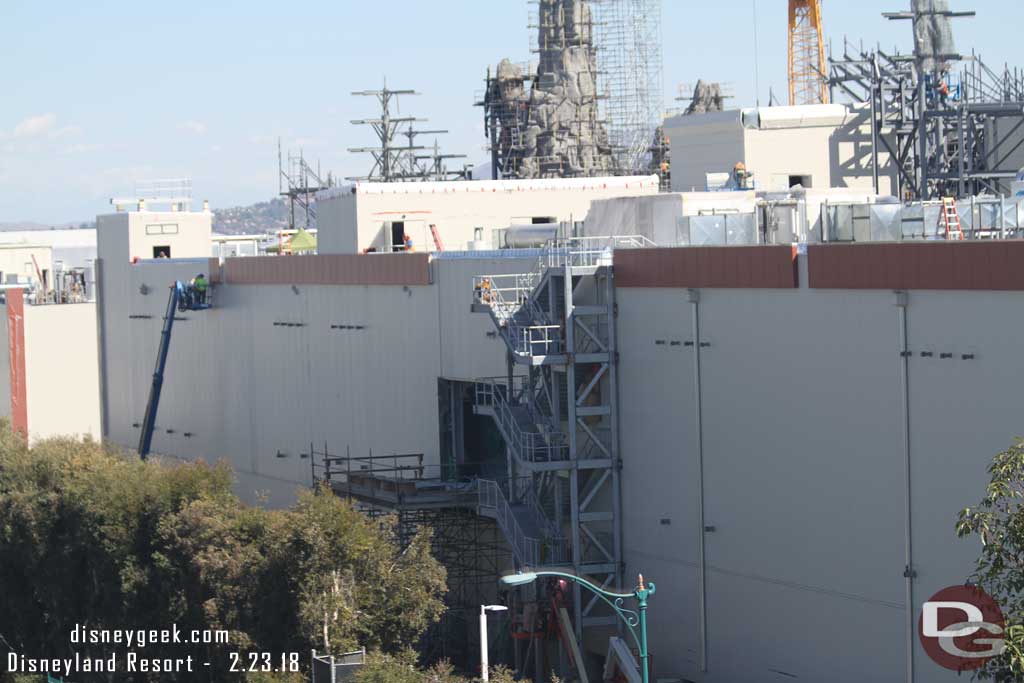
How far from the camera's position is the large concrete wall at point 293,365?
36844mm

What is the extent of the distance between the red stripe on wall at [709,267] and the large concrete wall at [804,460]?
20cm

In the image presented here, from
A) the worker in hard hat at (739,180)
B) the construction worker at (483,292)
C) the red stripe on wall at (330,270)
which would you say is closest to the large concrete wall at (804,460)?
→ the construction worker at (483,292)

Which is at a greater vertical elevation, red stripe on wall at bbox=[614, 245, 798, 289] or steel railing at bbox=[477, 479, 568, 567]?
red stripe on wall at bbox=[614, 245, 798, 289]

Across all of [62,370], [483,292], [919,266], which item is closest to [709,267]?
[919,266]

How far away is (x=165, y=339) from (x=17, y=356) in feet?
36.6

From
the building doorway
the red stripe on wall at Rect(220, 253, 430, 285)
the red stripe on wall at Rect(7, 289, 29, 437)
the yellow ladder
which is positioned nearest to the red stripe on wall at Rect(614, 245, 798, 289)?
the yellow ladder

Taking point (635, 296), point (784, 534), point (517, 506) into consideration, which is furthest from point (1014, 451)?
point (517, 506)

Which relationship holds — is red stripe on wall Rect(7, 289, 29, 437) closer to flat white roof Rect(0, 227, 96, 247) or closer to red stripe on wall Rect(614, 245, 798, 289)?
red stripe on wall Rect(614, 245, 798, 289)

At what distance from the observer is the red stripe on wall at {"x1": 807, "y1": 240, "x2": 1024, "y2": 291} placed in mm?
21828

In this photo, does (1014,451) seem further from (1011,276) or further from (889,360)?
(889,360)

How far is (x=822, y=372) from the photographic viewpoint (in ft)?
82.5

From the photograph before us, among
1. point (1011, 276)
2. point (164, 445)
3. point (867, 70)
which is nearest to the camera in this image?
point (1011, 276)

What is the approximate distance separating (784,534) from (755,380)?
2.65m

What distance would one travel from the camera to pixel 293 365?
144 ft
